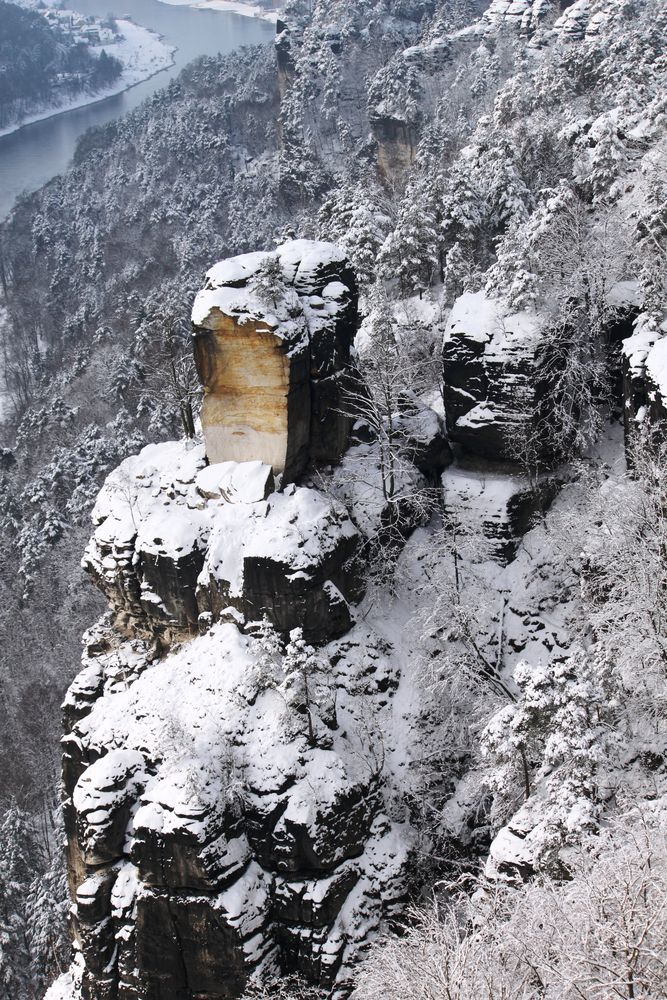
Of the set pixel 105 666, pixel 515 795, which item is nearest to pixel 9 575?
pixel 105 666

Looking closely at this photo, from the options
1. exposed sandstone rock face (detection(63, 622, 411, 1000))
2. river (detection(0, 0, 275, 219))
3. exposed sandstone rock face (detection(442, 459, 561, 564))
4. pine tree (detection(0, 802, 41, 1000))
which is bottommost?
pine tree (detection(0, 802, 41, 1000))

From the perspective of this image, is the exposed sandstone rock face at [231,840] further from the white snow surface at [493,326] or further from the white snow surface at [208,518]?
the white snow surface at [493,326]

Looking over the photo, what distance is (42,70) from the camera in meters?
181

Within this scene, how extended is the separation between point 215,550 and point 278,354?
258 inches

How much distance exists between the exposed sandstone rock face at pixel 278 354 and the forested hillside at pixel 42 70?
552 feet

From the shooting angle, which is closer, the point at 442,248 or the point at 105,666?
the point at 105,666

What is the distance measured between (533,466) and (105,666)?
54.4ft

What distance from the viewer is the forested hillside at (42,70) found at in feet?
573

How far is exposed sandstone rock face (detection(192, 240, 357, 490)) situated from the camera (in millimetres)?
28250

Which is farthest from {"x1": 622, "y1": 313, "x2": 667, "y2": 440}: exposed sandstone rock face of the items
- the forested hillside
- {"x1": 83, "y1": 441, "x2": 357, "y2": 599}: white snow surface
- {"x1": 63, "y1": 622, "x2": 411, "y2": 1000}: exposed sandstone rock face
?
the forested hillside

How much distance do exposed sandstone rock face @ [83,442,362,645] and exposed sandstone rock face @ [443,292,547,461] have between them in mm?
5740

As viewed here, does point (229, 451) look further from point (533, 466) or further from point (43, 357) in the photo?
point (43, 357)

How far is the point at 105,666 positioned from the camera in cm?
3145

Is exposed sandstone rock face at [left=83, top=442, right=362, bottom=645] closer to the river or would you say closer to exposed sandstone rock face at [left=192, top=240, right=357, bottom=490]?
exposed sandstone rock face at [left=192, top=240, right=357, bottom=490]
